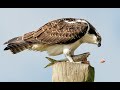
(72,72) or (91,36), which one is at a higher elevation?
(91,36)

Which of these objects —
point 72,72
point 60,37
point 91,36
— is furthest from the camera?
point 91,36

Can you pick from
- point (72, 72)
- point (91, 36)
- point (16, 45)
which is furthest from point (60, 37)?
point (72, 72)

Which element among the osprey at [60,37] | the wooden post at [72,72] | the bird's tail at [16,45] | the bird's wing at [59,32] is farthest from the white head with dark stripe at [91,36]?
the wooden post at [72,72]

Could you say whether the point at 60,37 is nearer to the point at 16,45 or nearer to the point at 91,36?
the point at 91,36

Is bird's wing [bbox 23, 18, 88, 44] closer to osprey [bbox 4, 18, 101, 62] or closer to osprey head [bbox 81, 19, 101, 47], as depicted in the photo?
osprey [bbox 4, 18, 101, 62]

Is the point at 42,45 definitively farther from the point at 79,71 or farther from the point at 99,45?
the point at 79,71

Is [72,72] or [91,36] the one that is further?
[91,36]

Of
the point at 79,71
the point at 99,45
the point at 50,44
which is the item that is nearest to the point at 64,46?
the point at 50,44

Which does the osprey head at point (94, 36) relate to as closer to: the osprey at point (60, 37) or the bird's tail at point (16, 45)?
the osprey at point (60, 37)
